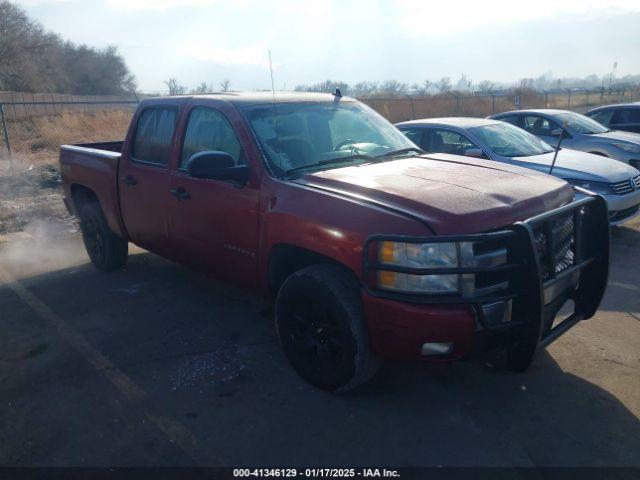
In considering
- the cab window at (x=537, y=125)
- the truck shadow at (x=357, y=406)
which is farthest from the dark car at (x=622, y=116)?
the truck shadow at (x=357, y=406)

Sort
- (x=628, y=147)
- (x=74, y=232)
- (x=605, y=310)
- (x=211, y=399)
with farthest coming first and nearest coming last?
(x=628, y=147), (x=74, y=232), (x=605, y=310), (x=211, y=399)

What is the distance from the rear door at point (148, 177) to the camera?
185 inches

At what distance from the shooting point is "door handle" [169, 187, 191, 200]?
4363 mm

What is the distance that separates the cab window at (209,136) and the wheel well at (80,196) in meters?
2.23

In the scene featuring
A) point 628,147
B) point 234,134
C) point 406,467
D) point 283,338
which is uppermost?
point 234,134

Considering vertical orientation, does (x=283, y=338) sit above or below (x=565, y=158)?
below

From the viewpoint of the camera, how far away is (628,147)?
29.9 feet

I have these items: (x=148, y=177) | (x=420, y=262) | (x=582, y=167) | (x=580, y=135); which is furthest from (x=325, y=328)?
(x=580, y=135)

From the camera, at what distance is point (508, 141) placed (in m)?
7.62

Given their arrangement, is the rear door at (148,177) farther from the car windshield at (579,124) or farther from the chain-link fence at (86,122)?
the car windshield at (579,124)

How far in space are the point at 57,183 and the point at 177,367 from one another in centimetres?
881

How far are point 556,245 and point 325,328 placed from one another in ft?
4.97

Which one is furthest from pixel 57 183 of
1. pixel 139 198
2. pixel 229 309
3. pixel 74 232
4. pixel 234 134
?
pixel 234 134

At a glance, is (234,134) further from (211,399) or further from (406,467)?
(406,467)
